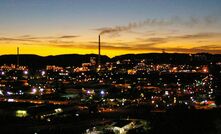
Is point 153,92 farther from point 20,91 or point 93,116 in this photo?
point 93,116

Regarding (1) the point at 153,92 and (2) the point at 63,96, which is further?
(1) the point at 153,92

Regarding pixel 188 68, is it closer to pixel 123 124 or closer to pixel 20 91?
pixel 20 91

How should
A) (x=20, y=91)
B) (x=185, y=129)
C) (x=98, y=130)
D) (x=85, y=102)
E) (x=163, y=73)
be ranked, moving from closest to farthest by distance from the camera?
(x=185, y=129) < (x=98, y=130) < (x=85, y=102) < (x=20, y=91) < (x=163, y=73)

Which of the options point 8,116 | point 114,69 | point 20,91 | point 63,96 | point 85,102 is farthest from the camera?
point 114,69

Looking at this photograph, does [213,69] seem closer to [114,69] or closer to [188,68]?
[188,68]

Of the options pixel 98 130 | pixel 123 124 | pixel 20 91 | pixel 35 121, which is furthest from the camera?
pixel 20 91

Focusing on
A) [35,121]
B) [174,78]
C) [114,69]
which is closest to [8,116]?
[35,121]

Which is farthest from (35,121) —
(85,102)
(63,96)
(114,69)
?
(114,69)

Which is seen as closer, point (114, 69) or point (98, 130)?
point (98, 130)

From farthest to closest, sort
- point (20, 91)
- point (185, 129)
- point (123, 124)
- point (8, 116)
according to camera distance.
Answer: point (20, 91) < point (8, 116) < point (123, 124) < point (185, 129)
